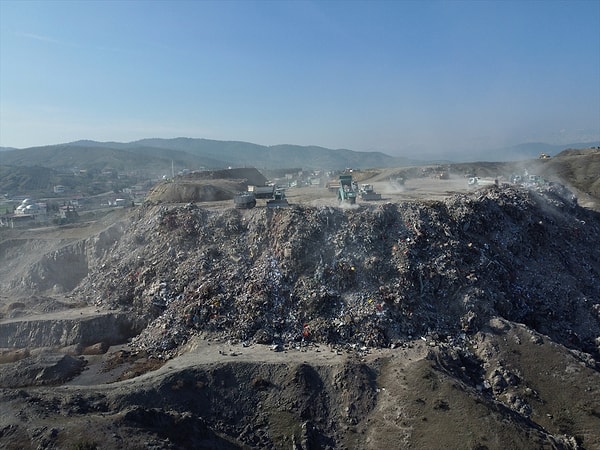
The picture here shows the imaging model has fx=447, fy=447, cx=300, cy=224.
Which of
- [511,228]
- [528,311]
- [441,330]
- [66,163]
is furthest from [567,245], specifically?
[66,163]

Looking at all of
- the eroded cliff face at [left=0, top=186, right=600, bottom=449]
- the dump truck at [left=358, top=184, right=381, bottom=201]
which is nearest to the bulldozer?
the eroded cliff face at [left=0, top=186, right=600, bottom=449]

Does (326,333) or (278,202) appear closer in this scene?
(326,333)

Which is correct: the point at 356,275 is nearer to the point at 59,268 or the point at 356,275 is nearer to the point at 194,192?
the point at 194,192

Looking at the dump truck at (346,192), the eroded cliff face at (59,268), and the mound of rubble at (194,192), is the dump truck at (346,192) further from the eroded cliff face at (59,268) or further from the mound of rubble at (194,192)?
the eroded cliff face at (59,268)

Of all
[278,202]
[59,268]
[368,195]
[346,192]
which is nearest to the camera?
[278,202]

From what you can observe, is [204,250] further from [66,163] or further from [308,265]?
[66,163]

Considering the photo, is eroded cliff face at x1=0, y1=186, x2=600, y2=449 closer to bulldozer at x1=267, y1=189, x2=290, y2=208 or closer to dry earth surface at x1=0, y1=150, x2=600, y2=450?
dry earth surface at x1=0, y1=150, x2=600, y2=450

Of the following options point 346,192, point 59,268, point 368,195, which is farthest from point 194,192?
point 368,195
